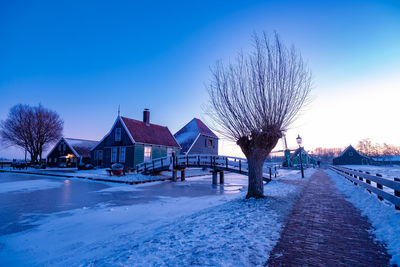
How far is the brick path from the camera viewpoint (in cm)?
330

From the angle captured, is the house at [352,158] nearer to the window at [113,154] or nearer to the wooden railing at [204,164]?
the wooden railing at [204,164]

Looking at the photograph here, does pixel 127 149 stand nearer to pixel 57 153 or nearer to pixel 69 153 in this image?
pixel 69 153

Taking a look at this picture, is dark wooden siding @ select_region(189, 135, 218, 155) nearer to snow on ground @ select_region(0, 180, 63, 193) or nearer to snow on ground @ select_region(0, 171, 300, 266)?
snow on ground @ select_region(0, 180, 63, 193)

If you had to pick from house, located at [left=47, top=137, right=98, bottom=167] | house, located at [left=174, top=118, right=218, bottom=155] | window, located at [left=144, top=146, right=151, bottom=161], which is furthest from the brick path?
house, located at [left=47, top=137, right=98, bottom=167]

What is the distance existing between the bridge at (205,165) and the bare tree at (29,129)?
29.3 metres

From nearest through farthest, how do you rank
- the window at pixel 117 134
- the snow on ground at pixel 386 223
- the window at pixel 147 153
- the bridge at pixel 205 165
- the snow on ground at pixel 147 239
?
the snow on ground at pixel 147 239 < the snow on ground at pixel 386 223 < the bridge at pixel 205 165 < the window at pixel 147 153 < the window at pixel 117 134

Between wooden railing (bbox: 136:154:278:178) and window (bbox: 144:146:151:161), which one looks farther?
window (bbox: 144:146:151:161)

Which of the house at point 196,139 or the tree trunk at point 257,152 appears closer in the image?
the tree trunk at point 257,152

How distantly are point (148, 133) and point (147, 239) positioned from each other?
2462 centimetres

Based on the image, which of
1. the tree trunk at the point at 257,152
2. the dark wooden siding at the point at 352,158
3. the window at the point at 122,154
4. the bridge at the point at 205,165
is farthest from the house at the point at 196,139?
the dark wooden siding at the point at 352,158

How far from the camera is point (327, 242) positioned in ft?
13.3

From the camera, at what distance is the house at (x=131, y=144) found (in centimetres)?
2503

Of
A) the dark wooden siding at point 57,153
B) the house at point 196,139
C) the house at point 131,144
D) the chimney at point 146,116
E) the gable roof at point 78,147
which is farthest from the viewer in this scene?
the dark wooden siding at point 57,153

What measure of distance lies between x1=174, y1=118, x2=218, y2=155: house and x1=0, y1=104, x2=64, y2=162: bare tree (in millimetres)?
26871
